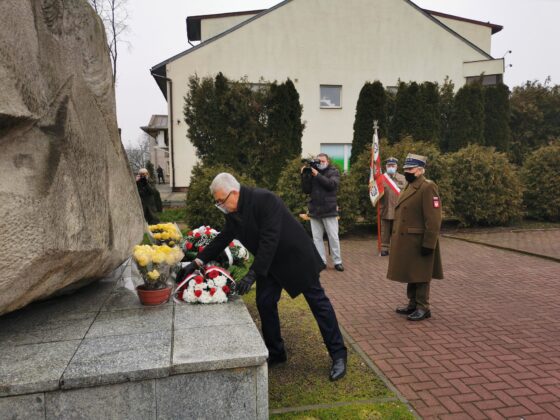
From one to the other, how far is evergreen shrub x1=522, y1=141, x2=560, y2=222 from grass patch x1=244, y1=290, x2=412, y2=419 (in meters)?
11.6

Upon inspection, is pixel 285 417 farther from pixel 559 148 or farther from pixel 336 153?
pixel 336 153

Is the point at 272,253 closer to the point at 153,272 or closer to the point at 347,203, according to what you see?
the point at 153,272

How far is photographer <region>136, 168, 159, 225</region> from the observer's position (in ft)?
31.9

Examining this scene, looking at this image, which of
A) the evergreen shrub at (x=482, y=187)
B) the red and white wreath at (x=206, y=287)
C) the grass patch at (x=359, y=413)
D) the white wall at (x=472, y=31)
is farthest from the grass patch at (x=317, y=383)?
the white wall at (x=472, y=31)

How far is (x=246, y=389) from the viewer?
2699 mm

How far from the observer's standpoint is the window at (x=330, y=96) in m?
19.8

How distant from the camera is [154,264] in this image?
12.2 ft

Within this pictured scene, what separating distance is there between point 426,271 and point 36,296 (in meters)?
3.75

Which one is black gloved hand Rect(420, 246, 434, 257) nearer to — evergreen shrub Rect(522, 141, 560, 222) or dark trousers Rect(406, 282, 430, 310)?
dark trousers Rect(406, 282, 430, 310)

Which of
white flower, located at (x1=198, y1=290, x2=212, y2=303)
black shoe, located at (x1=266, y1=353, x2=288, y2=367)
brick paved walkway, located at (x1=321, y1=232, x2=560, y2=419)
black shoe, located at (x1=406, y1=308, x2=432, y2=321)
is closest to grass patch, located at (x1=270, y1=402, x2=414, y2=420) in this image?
brick paved walkway, located at (x1=321, y1=232, x2=560, y2=419)

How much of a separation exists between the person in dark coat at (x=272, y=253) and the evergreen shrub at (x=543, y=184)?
11.9 metres

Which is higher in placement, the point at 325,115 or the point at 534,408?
the point at 325,115

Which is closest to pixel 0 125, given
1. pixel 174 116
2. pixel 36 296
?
pixel 36 296

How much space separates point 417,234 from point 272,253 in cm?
215
